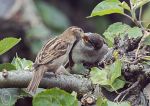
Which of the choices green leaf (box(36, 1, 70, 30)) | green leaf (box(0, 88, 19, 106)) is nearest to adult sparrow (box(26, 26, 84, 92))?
green leaf (box(0, 88, 19, 106))

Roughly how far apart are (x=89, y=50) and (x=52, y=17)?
403 cm

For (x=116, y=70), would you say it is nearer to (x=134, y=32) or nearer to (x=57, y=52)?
(x=134, y=32)

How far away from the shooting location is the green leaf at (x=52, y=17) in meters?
7.32

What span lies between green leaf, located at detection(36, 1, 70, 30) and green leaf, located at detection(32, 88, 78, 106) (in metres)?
4.85

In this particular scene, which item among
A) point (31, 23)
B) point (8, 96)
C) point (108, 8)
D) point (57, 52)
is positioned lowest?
point (31, 23)

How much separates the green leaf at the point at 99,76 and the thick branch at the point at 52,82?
0.08 metres

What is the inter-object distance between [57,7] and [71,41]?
15.0 ft

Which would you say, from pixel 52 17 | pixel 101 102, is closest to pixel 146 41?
pixel 101 102

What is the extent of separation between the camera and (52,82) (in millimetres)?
2701

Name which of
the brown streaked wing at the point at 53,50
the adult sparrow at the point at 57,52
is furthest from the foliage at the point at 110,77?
the brown streaked wing at the point at 53,50

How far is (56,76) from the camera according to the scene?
2.75 metres

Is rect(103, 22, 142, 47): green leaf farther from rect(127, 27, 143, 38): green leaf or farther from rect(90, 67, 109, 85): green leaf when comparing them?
rect(90, 67, 109, 85): green leaf

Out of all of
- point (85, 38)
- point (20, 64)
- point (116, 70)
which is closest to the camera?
point (116, 70)

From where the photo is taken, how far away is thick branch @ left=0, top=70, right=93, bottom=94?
261 centimetres
